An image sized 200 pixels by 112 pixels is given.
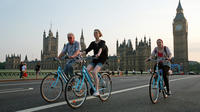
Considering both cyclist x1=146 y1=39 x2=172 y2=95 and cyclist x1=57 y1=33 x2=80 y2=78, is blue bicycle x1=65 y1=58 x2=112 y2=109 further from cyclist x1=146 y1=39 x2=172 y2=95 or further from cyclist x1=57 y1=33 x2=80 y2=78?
cyclist x1=146 y1=39 x2=172 y2=95

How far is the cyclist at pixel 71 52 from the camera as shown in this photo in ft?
16.0

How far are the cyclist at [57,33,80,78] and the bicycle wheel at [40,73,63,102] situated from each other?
40 cm

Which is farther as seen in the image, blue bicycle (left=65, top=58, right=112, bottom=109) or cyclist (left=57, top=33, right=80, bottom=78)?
cyclist (left=57, top=33, right=80, bottom=78)

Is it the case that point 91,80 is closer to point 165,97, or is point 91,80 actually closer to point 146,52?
point 165,97

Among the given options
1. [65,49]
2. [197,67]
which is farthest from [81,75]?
Answer: [197,67]

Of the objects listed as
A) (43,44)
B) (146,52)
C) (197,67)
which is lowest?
(197,67)

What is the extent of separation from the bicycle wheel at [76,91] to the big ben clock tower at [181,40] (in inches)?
4343

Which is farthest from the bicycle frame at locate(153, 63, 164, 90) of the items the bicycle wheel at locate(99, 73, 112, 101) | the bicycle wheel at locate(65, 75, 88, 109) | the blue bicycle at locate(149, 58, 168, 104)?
the bicycle wheel at locate(65, 75, 88, 109)

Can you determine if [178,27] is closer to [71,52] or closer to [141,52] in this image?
[141,52]

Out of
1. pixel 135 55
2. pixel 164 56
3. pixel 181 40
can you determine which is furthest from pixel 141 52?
pixel 164 56

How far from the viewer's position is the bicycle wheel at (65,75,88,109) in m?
3.90

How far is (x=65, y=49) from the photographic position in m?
5.23

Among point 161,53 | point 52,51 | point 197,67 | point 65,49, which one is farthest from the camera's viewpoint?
point 52,51

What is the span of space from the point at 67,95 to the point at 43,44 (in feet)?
513
